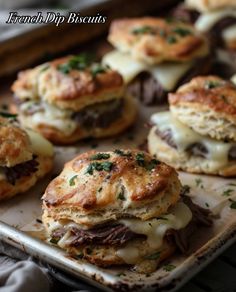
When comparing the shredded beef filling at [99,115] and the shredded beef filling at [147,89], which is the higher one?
the shredded beef filling at [99,115]

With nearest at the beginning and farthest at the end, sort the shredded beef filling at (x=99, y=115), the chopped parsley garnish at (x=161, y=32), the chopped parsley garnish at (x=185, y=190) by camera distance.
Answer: the chopped parsley garnish at (x=185, y=190) < the shredded beef filling at (x=99, y=115) < the chopped parsley garnish at (x=161, y=32)

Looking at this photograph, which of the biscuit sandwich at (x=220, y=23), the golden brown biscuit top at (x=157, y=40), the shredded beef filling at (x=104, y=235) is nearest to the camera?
the shredded beef filling at (x=104, y=235)

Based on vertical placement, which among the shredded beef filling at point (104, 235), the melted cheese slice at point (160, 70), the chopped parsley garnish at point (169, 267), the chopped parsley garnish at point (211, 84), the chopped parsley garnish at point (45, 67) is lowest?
the melted cheese slice at point (160, 70)

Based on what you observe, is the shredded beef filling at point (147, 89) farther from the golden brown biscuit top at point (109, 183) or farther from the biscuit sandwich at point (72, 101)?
the golden brown biscuit top at point (109, 183)

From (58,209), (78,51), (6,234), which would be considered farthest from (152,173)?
(78,51)

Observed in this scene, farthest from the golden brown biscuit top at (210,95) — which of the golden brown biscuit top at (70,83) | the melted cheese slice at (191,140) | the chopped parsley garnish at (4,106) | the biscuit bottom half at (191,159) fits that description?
the chopped parsley garnish at (4,106)

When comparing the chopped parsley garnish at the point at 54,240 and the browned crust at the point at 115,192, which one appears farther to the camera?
the chopped parsley garnish at the point at 54,240

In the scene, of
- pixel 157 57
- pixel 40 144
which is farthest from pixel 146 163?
A: pixel 157 57

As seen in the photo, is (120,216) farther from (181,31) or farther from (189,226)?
(181,31)
